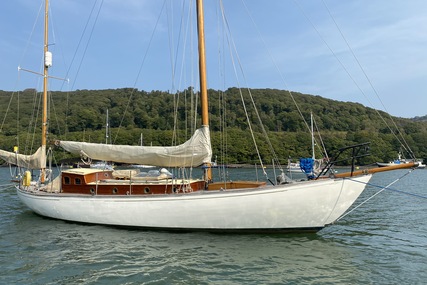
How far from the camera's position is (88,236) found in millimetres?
12016

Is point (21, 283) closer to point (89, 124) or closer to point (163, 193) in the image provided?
point (163, 193)

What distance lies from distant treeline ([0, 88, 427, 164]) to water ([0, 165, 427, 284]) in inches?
1956

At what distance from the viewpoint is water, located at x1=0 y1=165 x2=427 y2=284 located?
8.32 meters

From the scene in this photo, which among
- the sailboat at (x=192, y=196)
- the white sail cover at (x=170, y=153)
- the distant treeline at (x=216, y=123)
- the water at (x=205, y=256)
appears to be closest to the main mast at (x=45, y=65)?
the sailboat at (x=192, y=196)

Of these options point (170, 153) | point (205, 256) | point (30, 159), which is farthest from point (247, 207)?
point (30, 159)

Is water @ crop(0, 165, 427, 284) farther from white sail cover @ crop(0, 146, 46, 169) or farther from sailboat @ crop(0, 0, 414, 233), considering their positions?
white sail cover @ crop(0, 146, 46, 169)

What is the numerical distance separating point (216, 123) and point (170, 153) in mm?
65299

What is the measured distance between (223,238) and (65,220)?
7.22 meters

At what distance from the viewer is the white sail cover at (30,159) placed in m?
17.6

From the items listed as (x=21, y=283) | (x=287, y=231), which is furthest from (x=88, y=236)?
(x=287, y=231)

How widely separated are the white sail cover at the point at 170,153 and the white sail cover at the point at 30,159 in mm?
5779

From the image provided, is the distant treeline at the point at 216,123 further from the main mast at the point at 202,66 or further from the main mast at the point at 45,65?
the main mast at the point at 202,66

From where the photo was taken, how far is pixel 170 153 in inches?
507

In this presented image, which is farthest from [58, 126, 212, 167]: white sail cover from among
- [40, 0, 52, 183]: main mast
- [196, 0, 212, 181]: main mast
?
[40, 0, 52, 183]: main mast
